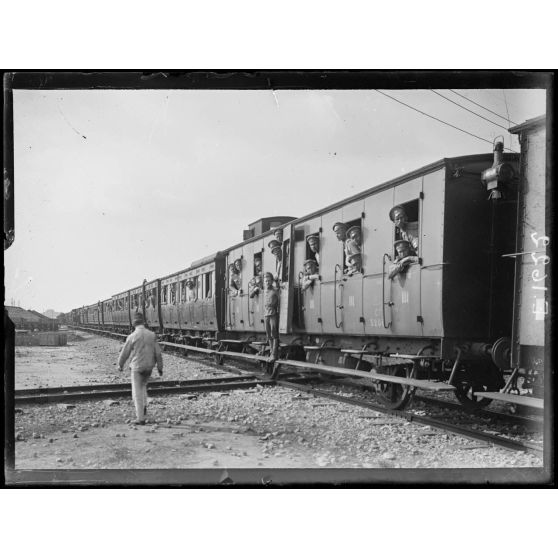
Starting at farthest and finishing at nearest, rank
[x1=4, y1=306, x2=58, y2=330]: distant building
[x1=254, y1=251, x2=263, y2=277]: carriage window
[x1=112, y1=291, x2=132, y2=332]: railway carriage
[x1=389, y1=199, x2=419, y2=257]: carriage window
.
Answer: [x1=254, y1=251, x2=263, y2=277]: carriage window
[x1=112, y1=291, x2=132, y2=332]: railway carriage
[x1=389, y1=199, x2=419, y2=257]: carriage window
[x1=4, y1=306, x2=58, y2=330]: distant building

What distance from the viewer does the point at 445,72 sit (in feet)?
19.4

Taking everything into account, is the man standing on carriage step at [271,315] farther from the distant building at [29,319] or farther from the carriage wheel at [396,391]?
the distant building at [29,319]

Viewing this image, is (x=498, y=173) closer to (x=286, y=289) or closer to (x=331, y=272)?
(x=331, y=272)

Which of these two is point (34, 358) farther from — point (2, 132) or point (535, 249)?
point (535, 249)

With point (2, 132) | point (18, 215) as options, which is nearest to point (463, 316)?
point (18, 215)

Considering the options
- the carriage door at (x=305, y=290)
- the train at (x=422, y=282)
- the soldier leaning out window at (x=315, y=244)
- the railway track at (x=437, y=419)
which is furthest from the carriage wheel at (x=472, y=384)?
the soldier leaning out window at (x=315, y=244)

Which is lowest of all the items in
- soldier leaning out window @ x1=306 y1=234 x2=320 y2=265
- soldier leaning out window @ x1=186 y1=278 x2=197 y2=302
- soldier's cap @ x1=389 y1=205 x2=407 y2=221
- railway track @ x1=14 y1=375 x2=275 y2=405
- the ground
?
the ground

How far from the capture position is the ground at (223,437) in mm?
6125

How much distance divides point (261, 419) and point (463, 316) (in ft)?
10.2

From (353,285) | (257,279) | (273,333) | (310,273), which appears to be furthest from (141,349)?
(257,279)

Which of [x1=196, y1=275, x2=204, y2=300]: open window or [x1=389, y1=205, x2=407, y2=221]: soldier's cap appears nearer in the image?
[x1=389, y1=205, x2=407, y2=221]: soldier's cap

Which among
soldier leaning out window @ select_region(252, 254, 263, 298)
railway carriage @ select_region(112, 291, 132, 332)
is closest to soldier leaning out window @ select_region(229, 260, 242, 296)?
soldier leaning out window @ select_region(252, 254, 263, 298)

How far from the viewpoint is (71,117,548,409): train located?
268 inches

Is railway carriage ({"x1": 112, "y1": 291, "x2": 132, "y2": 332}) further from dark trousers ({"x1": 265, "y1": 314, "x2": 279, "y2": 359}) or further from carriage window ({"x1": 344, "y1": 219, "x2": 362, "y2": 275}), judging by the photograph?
carriage window ({"x1": 344, "y1": 219, "x2": 362, "y2": 275})
